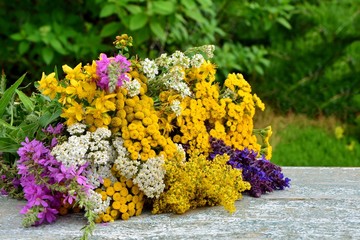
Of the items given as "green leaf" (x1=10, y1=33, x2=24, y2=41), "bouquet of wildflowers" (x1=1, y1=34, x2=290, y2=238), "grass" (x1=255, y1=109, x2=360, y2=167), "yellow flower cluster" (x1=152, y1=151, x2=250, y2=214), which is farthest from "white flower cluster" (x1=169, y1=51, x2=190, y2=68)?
"green leaf" (x1=10, y1=33, x2=24, y2=41)

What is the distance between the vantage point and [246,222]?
228 centimetres

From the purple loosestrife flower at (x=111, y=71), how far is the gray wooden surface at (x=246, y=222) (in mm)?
437

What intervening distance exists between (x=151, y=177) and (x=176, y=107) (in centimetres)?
26

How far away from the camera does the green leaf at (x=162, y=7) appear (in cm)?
497

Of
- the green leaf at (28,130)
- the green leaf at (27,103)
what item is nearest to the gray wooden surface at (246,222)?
the green leaf at (28,130)

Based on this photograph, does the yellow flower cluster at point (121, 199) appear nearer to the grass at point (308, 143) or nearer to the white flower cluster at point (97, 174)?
the white flower cluster at point (97, 174)

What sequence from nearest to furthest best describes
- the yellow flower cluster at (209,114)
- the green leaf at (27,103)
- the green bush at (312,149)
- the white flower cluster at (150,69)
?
the white flower cluster at (150,69), the yellow flower cluster at (209,114), the green leaf at (27,103), the green bush at (312,149)

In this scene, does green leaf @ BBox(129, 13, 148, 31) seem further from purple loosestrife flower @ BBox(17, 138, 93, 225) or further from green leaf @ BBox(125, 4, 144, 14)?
purple loosestrife flower @ BBox(17, 138, 93, 225)

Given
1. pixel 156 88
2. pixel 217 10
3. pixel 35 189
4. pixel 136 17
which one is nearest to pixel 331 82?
pixel 217 10

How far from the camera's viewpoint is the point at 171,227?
2.24m

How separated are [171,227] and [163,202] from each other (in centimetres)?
18

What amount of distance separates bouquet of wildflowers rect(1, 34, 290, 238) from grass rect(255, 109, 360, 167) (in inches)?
99.2

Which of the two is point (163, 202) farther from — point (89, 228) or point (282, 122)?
point (282, 122)

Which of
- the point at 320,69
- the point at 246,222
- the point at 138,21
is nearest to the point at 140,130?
the point at 246,222
